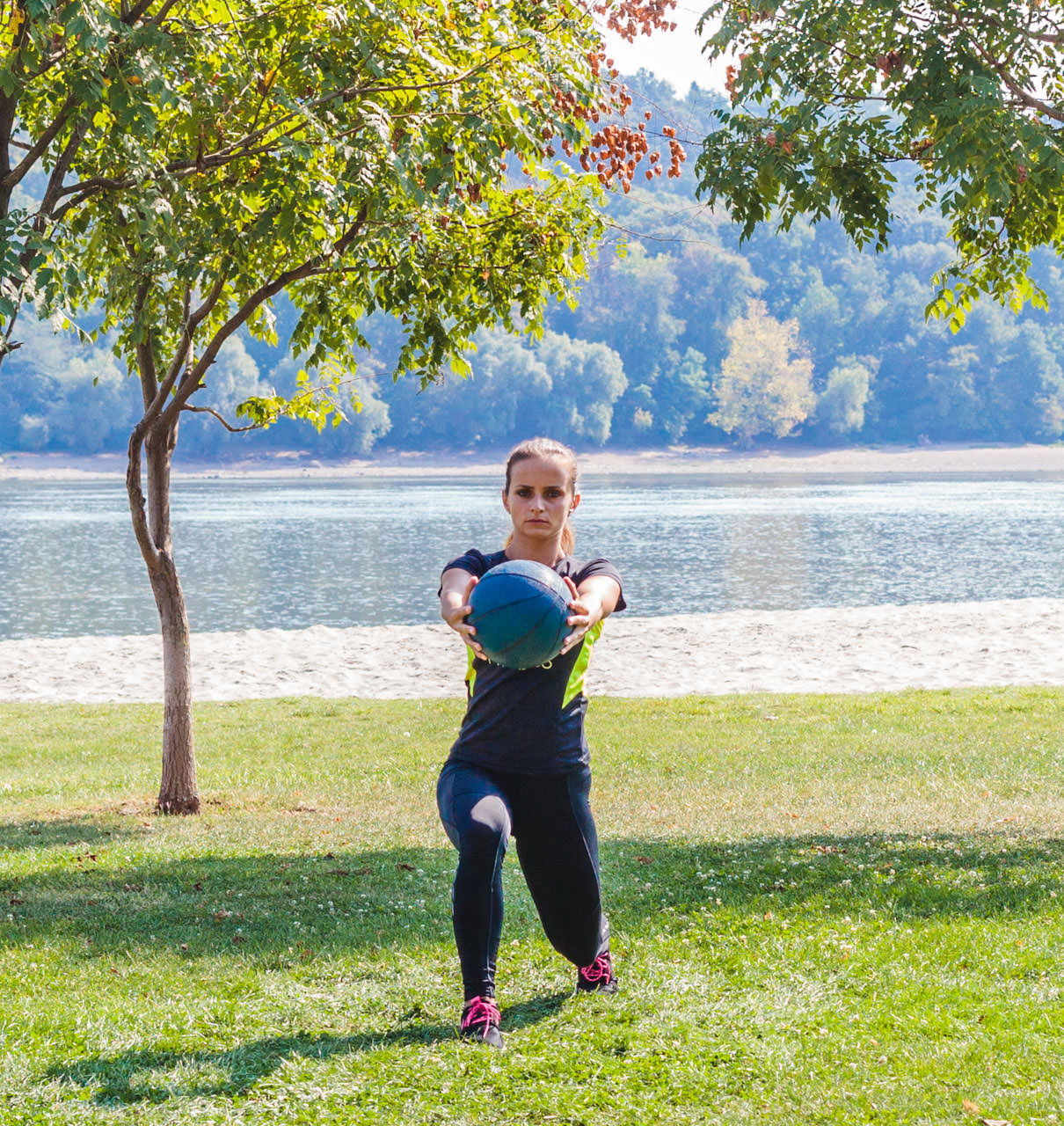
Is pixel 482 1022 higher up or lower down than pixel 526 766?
lower down

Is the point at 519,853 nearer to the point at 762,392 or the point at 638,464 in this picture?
the point at 638,464

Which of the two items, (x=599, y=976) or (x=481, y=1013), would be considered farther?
(x=599, y=976)

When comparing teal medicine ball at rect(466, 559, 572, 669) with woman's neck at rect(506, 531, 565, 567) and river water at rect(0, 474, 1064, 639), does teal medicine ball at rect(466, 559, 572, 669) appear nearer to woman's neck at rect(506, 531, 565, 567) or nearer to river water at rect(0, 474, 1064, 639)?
woman's neck at rect(506, 531, 565, 567)

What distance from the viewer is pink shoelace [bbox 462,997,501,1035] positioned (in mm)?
4922

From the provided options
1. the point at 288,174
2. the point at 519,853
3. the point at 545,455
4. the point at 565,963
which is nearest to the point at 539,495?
the point at 545,455

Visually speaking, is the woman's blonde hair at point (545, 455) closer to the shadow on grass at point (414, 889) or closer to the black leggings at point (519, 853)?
the black leggings at point (519, 853)

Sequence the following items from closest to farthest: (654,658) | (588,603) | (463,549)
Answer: (588,603), (654,658), (463,549)

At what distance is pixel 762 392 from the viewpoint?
14550cm

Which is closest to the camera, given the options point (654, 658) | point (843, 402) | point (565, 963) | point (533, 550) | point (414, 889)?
point (533, 550)

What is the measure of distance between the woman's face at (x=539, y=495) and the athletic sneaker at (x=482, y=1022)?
1.78 meters

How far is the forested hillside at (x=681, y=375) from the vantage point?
144 metres

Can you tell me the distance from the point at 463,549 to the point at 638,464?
99.2 m

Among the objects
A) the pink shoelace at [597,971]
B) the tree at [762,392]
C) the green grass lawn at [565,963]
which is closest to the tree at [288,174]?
the green grass lawn at [565,963]

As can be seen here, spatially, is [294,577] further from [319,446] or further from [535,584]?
[319,446]
